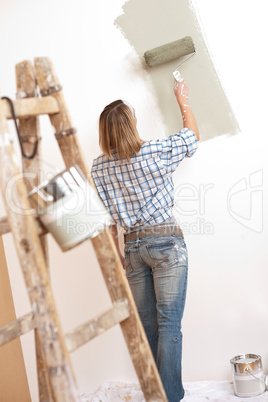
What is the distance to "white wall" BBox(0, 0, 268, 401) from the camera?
2.16 metres

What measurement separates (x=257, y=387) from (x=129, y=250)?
2.69 ft

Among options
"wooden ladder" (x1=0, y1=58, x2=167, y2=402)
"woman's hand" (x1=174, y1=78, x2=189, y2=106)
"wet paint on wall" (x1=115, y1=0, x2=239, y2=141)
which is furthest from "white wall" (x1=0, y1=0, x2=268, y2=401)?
"wooden ladder" (x1=0, y1=58, x2=167, y2=402)

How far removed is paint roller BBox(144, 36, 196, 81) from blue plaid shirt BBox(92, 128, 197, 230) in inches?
16.3

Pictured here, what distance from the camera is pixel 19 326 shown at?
122cm

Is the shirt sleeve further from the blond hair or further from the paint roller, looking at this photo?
the paint roller

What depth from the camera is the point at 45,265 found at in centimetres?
118

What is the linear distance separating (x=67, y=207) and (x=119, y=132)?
70cm

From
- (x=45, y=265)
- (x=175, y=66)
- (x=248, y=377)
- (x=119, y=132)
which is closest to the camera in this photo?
(x=45, y=265)

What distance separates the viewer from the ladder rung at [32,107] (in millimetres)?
1197

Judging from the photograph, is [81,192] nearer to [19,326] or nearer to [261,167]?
[19,326]

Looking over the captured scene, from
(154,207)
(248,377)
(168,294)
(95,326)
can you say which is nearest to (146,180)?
(154,207)

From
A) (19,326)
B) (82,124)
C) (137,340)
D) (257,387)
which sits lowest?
(257,387)

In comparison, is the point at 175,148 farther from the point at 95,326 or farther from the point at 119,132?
the point at 95,326

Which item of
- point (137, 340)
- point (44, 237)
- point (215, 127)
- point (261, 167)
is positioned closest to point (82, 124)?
point (215, 127)
